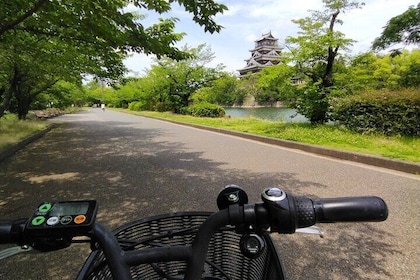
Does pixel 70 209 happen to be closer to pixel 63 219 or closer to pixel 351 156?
pixel 63 219

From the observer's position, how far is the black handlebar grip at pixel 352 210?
0.66m

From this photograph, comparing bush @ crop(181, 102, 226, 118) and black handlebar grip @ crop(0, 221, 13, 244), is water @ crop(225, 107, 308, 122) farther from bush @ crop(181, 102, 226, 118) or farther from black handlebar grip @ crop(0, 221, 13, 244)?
black handlebar grip @ crop(0, 221, 13, 244)

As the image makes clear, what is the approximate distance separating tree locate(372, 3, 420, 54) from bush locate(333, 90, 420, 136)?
5.36m

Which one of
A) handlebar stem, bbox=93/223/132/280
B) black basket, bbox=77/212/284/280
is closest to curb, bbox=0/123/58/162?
black basket, bbox=77/212/284/280

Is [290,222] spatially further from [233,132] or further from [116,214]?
[233,132]

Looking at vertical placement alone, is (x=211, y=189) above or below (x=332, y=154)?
below

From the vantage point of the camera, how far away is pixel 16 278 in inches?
79.7

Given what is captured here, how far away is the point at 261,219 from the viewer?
26.9 inches

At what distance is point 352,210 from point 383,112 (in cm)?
857

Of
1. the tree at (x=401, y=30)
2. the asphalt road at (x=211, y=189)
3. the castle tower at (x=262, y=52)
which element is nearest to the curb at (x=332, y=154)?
the asphalt road at (x=211, y=189)

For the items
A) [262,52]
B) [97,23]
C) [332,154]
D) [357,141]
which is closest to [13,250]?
[97,23]

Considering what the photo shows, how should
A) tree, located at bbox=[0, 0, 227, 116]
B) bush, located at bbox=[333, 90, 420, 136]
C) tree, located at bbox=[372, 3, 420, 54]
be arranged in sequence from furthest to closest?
tree, located at bbox=[372, 3, 420, 54] < bush, located at bbox=[333, 90, 420, 136] < tree, located at bbox=[0, 0, 227, 116]

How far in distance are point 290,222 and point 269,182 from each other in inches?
152

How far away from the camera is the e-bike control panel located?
0.62 m
